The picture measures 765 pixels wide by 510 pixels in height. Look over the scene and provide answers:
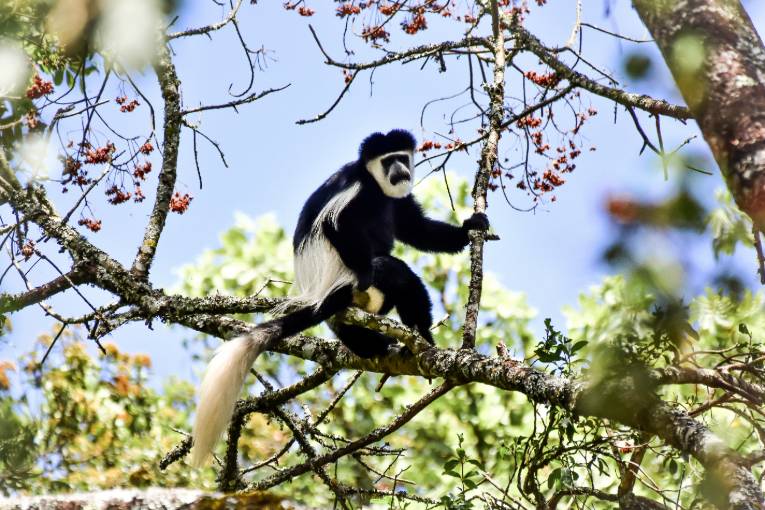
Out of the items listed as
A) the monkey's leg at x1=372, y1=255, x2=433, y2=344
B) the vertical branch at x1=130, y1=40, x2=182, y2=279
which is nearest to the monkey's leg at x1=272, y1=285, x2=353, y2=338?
the monkey's leg at x1=372, y1=255, x2=433, y2=344

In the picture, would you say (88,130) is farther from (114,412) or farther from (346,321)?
(114,412)

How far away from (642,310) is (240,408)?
91.5 inches

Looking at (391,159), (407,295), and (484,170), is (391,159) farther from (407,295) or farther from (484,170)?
(484,170)

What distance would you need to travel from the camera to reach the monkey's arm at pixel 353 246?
3557 mm

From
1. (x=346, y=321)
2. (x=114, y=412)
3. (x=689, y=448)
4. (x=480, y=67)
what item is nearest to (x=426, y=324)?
(x=346, y=321)

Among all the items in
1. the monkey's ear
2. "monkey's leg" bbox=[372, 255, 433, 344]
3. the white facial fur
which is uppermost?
the monkey's ear

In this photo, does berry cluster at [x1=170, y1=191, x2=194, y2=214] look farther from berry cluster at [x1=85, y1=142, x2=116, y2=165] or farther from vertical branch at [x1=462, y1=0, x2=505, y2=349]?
vertical branch at [x1=462, y1=0, x2=505, y2=349]

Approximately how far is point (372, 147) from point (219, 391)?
195cm

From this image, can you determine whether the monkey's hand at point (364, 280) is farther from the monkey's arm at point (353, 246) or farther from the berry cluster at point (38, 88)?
the berry cluster at point (38, 88)

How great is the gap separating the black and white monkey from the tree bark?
165cm

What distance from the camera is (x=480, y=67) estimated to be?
12.4ft

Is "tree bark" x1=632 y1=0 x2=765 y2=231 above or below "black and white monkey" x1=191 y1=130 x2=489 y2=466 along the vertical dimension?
below

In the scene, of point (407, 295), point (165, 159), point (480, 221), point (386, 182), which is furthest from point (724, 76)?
point (386, 182)

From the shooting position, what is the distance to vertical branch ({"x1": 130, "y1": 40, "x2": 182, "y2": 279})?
10.1ft
